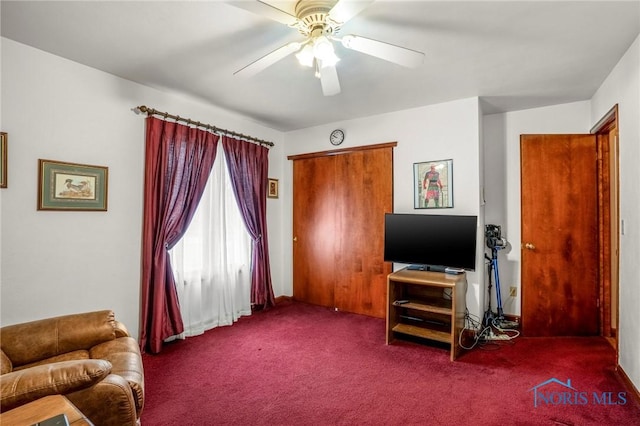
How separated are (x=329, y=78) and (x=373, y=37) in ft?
1.45

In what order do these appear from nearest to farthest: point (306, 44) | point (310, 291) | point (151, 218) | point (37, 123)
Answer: point (306, 44)
point (37, 123)
point (151, 218)
point (310, 291)

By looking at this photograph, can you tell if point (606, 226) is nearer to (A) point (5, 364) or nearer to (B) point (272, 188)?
(B) point (272, 188)

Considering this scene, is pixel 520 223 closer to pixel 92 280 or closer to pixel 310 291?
pixel 310 291

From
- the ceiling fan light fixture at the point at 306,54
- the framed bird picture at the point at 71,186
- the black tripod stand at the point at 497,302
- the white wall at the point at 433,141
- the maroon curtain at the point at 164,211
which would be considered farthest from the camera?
the black tripod stand at the point at 497,302

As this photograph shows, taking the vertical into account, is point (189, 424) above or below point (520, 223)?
below

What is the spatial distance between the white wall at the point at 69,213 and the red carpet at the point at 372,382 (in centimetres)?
82

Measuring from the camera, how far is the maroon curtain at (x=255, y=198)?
12.2ft

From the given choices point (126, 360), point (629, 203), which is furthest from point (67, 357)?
point (629, 203)

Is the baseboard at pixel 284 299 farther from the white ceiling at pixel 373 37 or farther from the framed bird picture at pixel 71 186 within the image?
the white ceiling at pixel 373 37

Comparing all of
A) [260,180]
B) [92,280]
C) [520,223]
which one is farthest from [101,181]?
[520,223]

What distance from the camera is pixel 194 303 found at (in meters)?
3.32

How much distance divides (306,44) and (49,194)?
7.14ft

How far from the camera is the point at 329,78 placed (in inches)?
80.9

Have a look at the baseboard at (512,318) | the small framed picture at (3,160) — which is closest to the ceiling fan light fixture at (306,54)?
the small framed picture at (3,160)
